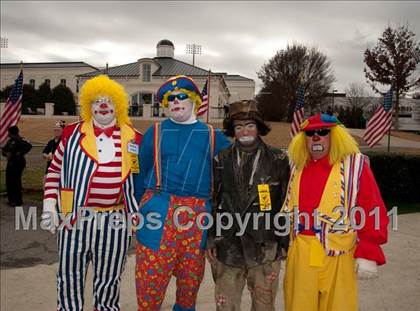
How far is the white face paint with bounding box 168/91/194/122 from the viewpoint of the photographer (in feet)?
9.15

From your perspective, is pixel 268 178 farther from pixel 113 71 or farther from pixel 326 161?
pixel 113 71

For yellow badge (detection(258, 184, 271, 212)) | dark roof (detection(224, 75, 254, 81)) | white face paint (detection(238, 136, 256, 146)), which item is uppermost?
dark roof (detection(224, 75, 254, 81))

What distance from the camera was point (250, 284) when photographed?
2.63 m

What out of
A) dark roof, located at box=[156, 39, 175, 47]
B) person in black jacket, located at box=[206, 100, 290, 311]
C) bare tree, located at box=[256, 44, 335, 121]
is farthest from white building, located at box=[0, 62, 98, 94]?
person in black jacket, located at box=[206, 100, 290, 311]

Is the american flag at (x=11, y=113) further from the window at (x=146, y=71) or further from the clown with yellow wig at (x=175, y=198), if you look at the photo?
the window at (x=146, y=71)

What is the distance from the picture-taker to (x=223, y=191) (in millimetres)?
2607

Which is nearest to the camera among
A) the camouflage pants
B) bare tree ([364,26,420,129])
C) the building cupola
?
the camouflage pants

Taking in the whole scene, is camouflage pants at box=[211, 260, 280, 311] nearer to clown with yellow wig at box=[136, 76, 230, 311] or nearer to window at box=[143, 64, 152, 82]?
clown with yellow wig at box=[136, 76, 230, 311]

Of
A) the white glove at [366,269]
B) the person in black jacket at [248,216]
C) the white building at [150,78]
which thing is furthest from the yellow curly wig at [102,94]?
the white building at [150,78]

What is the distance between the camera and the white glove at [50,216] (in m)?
2.81

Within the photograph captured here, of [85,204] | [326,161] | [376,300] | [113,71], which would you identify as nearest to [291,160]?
[326,161]

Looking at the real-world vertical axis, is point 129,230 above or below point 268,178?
below

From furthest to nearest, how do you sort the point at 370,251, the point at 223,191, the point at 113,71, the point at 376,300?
the point at 113,71, the point at 376,300, the point at 223,191, the point at 370,251

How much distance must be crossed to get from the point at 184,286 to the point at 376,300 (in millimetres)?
2154
